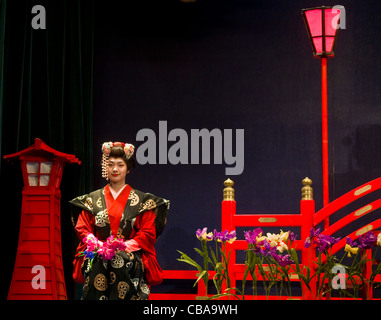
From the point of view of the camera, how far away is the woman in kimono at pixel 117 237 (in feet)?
12.2

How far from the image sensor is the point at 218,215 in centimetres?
504

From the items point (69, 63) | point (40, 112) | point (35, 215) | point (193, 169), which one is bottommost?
point (35, 215)

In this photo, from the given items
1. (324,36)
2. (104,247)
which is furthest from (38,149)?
(324,36)

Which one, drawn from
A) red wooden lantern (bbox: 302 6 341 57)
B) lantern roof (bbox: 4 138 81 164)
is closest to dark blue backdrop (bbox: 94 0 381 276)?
red wooden lantern (bbox: 302 6 341 57)

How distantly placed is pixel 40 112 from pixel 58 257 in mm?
1103

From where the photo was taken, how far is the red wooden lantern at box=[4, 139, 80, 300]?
13.9ft

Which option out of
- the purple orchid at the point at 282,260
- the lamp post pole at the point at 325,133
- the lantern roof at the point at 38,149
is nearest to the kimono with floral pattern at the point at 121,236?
the lantern roof at the point at 38,149

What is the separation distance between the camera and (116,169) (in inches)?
158

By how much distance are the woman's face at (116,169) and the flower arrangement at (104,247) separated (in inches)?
17.7

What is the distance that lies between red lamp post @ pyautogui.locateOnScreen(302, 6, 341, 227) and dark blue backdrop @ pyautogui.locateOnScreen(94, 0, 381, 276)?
397 millimetres

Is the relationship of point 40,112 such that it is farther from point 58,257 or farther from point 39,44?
point 58,257
